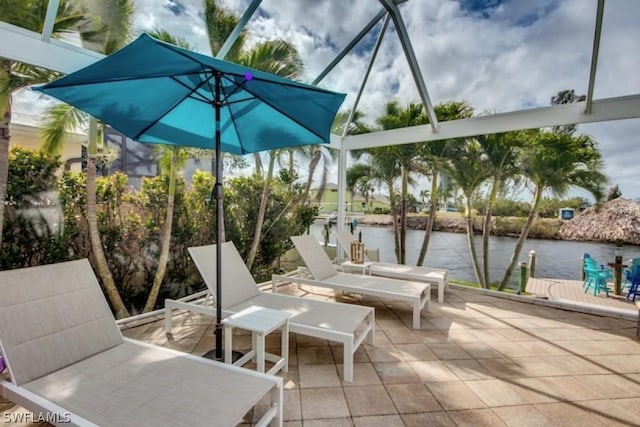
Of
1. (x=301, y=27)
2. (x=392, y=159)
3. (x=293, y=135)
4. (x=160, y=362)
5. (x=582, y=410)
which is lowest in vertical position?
(x=582, y=410)

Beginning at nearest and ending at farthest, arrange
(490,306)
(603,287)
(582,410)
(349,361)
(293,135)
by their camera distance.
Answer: (582,410), (349,361), (293,135), (490,306), (603,287)

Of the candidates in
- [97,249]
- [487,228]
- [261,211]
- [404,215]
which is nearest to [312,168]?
[261,211]

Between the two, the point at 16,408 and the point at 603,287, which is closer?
the point at 16,408

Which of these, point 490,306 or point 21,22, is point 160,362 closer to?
point 21,22

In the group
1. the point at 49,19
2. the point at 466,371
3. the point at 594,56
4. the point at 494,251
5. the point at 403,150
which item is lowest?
the point at 466,371

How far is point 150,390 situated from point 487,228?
269 inches

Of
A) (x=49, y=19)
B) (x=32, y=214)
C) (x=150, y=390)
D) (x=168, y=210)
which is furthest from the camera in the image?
(x=168, y=210)

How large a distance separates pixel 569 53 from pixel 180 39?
5.56 meters

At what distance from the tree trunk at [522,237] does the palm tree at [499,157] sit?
0.62 metres

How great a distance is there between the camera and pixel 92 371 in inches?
83.1

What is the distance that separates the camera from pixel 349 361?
276 centimetres

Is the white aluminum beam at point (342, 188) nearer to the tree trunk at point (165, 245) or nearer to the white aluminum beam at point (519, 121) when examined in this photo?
the white aluminum beam at point (519, 121)

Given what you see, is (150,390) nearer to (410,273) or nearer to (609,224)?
(410,273)

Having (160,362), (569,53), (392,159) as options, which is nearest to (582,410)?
(160,362)
